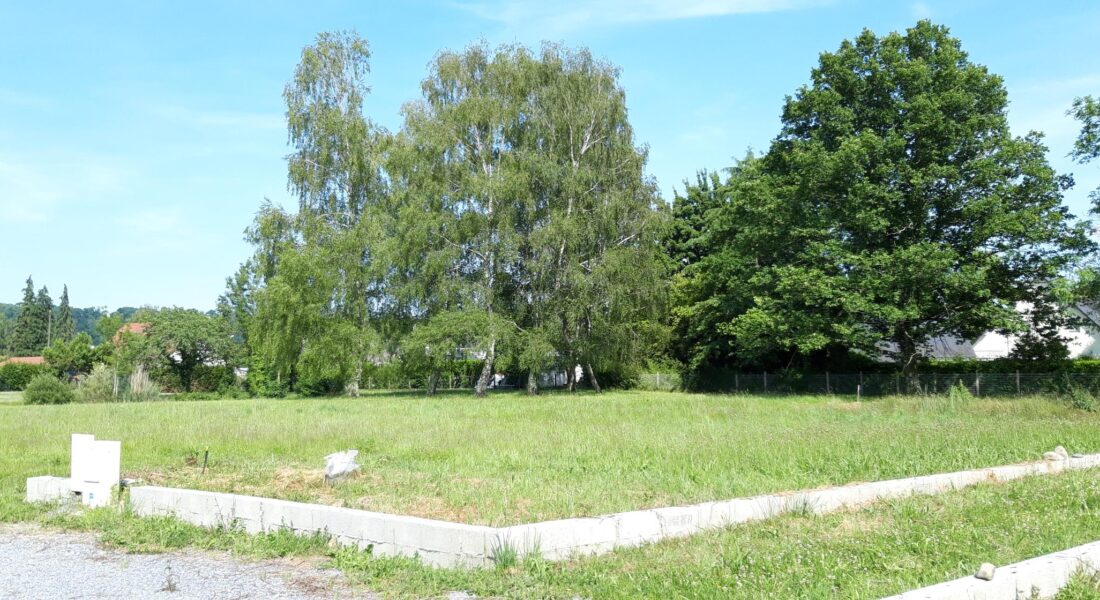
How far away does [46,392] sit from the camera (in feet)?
125

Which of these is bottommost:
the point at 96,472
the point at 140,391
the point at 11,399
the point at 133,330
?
the point at 11,399

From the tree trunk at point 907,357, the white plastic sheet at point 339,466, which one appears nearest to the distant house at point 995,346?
the tree trunk at point 907,357

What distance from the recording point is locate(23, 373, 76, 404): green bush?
3788cm

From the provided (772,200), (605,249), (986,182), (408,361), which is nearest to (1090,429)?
(986,182)

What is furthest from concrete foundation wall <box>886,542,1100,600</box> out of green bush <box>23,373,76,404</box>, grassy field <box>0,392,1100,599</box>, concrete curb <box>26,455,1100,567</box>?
green bush <box>23,373,76,404</box>

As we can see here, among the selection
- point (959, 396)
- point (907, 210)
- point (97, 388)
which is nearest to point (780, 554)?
point (959, 396)

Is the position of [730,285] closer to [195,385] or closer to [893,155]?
→ [893,155]

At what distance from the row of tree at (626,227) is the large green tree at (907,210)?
0.09 m

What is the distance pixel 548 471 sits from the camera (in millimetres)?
10781

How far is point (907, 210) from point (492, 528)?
28.9 m

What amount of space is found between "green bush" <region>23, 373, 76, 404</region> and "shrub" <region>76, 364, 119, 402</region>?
0.80 metres

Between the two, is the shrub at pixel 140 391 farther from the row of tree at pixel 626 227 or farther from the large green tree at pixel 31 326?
the large green tree at pixel 31 326

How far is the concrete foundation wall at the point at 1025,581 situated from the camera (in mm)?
4523

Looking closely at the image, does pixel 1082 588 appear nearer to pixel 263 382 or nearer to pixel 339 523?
pixel 339 523
